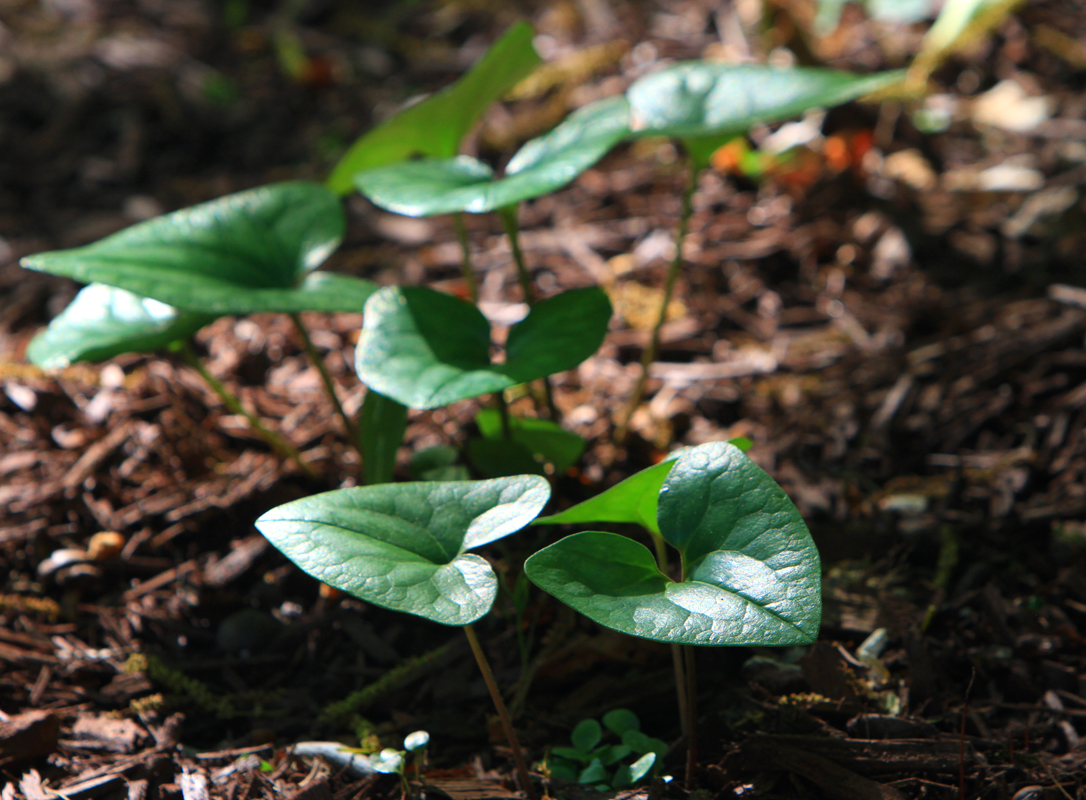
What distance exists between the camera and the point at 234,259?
4.22 feet

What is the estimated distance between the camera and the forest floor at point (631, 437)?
3.72 ft

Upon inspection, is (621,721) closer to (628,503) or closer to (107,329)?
(628,503)

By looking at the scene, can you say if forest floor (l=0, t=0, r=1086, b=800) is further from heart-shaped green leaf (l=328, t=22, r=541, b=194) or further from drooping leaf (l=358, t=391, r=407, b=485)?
heart-shaped green leaf (l=328, t=22, r=541, b=194)

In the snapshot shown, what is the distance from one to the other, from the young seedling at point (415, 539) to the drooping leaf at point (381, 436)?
1.00 ft

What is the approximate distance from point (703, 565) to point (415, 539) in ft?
1.14

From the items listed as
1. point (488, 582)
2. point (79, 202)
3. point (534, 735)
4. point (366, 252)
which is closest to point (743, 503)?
point (488, 582)

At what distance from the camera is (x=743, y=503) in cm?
89

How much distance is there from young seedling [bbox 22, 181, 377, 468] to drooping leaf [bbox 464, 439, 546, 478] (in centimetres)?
26

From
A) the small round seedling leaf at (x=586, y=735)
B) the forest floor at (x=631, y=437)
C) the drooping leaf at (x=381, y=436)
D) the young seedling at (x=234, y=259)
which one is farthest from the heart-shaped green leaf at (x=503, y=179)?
the small round seedling leaf at (x=586, y=735)

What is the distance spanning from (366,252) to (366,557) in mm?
1570

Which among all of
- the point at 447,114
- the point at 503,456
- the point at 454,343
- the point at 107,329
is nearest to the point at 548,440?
the point at 503,456

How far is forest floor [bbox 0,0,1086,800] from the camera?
3.72ft

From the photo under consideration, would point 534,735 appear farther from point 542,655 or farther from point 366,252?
point 366,252

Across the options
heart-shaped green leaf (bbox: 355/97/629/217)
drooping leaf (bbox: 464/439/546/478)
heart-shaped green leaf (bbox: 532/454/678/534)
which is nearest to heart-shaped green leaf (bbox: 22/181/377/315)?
heart-shaped green leaf (bbox: 355/97/629/217)
